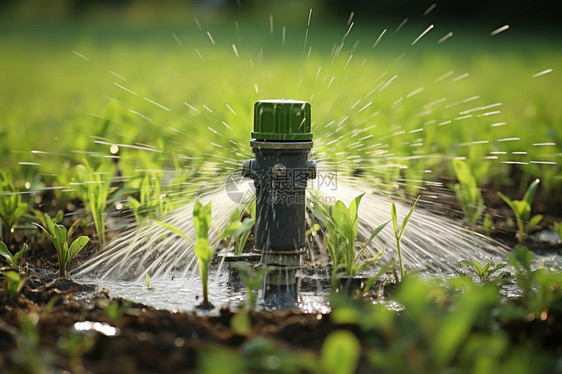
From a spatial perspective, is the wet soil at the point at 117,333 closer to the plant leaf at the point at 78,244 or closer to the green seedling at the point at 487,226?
the plant leaf at the point at 78,244

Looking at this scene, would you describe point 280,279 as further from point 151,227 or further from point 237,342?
point 151,227

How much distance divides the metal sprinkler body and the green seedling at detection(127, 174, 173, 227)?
58cm

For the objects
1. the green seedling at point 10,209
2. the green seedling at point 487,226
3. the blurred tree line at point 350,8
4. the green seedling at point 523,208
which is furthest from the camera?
the blurred tree line at point 350,8

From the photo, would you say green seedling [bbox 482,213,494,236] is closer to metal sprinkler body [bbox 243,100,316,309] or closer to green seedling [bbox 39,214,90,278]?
metal sprinkler body [bbox 243,100,316,309]

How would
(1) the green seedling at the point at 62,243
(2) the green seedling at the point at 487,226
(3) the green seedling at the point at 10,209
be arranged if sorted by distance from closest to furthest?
(1) the green seedling at the point at 62,243 < (3) the green seedling at the point at 10,209 < (2) the green seedling at the point at 487,226

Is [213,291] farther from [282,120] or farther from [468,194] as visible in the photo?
[468,194]

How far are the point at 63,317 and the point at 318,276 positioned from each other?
0.84 metres

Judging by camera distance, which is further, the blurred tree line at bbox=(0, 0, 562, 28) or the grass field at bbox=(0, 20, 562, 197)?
the blurred tree line at bbox=(0, 0, 562, 28)

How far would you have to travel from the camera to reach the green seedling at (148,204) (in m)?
2.44

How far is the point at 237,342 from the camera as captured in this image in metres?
1.52

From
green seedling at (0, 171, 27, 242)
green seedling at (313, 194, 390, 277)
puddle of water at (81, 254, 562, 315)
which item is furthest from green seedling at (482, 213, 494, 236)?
green seedling at (0, 171, 27, 242)

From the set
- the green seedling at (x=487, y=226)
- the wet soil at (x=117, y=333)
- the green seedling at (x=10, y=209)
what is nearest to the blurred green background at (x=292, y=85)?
the green seedling at (x=487, y=226)

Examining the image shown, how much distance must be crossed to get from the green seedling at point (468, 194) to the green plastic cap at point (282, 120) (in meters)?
0.98

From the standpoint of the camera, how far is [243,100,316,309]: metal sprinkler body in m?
1.93
